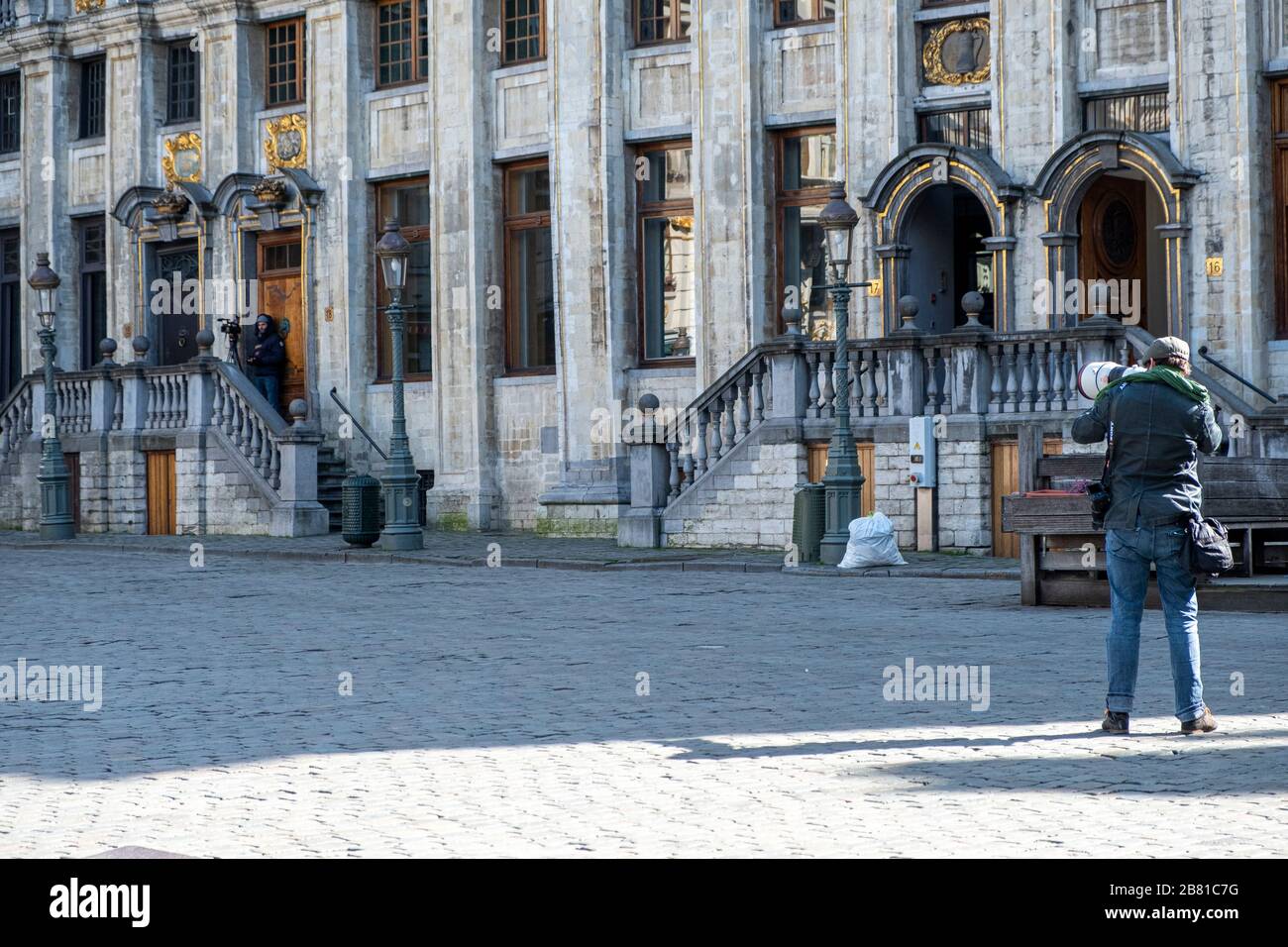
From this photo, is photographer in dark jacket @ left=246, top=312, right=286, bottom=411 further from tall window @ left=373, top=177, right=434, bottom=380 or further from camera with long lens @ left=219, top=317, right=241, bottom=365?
tall window @ left=373, top=177, right=434, bottom=380

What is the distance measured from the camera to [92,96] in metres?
37.4

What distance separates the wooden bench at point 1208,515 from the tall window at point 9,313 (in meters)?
25.9

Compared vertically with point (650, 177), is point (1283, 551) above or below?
below

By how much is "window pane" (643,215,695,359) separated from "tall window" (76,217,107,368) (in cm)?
1154

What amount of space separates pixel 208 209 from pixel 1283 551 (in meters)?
21.7

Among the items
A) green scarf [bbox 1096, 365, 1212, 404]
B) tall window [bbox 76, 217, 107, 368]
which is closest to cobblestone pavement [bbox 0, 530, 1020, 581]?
tall window [bbox 76, 217, 107, 368]

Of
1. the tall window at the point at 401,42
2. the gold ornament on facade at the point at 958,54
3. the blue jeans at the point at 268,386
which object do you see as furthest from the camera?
the blue jeans at the point at 268,386

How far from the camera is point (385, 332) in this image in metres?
33.0

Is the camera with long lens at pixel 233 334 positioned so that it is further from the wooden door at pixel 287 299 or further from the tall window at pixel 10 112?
the tall window at pixel 10 112

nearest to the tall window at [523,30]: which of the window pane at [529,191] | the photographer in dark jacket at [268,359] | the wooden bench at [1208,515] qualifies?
the window pane at [529,191]

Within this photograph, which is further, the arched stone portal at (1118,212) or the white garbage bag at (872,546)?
the arched stone portal at (1118,212)

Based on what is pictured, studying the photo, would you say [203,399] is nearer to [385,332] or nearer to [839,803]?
[385,332]

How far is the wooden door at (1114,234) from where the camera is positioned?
2559cm
